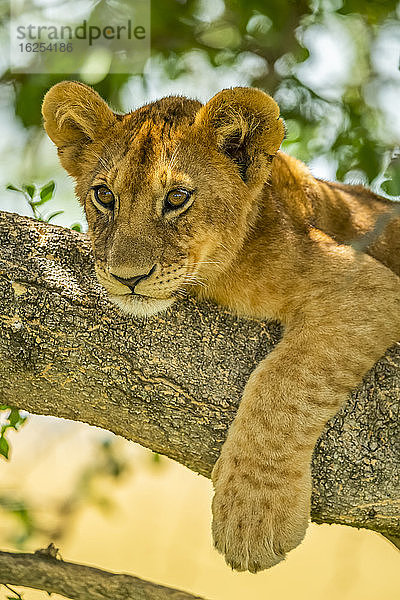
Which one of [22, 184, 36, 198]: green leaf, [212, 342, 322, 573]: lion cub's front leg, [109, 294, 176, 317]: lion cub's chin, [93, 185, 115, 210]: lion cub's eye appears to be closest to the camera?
[212, 342, 322, 573]: lion cub's front leg

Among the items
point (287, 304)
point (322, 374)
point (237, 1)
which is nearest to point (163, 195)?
point (287, 304)

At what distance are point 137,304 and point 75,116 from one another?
0.96m

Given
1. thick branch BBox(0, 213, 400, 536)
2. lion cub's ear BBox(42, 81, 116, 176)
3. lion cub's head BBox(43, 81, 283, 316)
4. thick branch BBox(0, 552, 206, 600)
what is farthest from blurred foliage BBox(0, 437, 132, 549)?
lion cub's ear BBox(42, 81, 116, 176)

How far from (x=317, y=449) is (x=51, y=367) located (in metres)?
0.98

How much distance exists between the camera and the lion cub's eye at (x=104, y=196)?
2834mm

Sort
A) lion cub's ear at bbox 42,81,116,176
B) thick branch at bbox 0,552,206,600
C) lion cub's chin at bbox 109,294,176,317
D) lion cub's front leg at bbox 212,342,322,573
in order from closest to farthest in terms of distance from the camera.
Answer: lion cub's front leg at bbox 212,342,322,573, lion cub's chin at bbox 109,294,176,317, thick branch at bbox 0,552,206,600, lion cub's ear at bbox 42,81,116,176

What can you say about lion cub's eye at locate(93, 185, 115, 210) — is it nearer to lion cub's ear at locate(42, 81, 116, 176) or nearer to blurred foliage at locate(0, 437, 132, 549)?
lion cub's ear at locate(42, 81, 116, 176)

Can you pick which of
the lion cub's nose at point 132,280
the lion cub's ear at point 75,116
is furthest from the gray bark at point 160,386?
the lion cub's ear at point 75,116

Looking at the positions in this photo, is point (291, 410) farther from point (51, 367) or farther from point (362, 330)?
point (51, 367)

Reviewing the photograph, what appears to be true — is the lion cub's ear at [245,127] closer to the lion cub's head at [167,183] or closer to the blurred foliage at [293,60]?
the lion cub's head at [167,183]

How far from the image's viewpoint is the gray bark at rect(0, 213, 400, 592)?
2.51 meters

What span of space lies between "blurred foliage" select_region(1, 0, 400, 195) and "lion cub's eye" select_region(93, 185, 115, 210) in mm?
1356

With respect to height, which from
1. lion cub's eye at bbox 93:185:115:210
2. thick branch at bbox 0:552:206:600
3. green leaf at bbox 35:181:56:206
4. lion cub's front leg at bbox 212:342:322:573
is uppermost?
lion cub's eye at bbox 93:185:115:210

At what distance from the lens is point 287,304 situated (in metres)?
2.88
